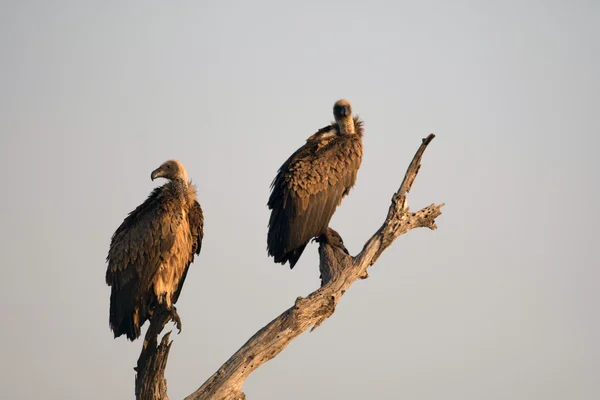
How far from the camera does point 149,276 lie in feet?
34.6

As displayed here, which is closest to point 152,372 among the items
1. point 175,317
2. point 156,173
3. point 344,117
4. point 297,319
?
point 175,317

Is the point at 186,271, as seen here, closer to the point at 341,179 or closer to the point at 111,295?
the point at 111,295

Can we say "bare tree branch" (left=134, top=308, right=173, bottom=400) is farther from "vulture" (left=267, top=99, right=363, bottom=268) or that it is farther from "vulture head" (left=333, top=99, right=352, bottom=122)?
"vulture head" (left=333, top=99, right=352, bottom=122)

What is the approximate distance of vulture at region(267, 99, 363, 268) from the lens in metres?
10.8

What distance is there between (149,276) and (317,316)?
2226 mm

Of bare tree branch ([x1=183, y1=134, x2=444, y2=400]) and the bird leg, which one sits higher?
the bird leg

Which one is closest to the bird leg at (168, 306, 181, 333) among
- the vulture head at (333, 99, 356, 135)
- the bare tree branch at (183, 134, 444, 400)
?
the bare tree branch at (183, 134, 444, 400)

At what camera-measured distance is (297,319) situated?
920 centimetres

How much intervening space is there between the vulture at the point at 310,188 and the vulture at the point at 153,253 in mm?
937

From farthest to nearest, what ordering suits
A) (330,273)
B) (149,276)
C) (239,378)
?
1. (149,276)
2. (330,273)
3. (239,378)

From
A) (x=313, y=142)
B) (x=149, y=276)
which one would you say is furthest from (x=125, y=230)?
(x=313, y=142)

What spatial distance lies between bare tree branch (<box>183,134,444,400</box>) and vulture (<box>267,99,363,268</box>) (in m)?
0.57

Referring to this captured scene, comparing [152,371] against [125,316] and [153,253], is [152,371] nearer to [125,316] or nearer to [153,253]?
[125,316]

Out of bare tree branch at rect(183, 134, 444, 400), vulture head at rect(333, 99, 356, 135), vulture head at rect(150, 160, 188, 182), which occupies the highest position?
vulture head at rect(150, 160, 188, 182)
